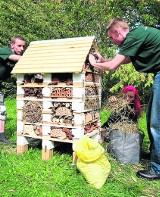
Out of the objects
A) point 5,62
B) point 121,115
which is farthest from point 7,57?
point 121,115

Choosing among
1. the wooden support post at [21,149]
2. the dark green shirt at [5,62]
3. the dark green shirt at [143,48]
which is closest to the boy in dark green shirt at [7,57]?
the dark green shirt at [5,62]

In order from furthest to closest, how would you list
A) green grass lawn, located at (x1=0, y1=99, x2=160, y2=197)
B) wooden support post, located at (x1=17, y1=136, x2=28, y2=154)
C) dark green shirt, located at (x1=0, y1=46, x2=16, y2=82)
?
1. dark green shirt, located at (x1=0, y1=46, x2=16, y2=82)
2. wooden support post, located at (x1=17, y1=136, x2=28, y2=154)
3. green grass lawn, located at (x1=0, y1=99, x2=160, y2=197)

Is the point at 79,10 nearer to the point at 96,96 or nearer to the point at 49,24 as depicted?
the point at 49,24

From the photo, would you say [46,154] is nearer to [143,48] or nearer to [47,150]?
[47,150]

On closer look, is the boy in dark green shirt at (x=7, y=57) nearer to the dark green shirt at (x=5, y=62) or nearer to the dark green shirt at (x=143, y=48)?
the dark green shirt at (x=5, y=62)

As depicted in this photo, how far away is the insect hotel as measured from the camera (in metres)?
3.88

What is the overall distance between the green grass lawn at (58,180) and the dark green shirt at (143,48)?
57.0 inches

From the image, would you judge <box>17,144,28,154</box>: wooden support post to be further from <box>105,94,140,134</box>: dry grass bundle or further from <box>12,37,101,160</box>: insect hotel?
<box>105,94,140,134</box>: dry grass bundle

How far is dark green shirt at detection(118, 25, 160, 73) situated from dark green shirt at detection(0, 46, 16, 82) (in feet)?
7.12

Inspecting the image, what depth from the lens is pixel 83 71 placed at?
12.8 ft

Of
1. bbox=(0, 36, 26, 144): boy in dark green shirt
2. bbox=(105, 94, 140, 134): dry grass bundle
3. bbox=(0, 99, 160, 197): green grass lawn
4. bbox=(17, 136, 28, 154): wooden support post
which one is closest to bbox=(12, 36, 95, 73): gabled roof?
bbox=(0, 36, 26, 144): boy in dark green shirt

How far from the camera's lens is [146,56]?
3486 mm

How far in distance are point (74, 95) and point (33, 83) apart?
0.78m

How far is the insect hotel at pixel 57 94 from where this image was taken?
388 cm
